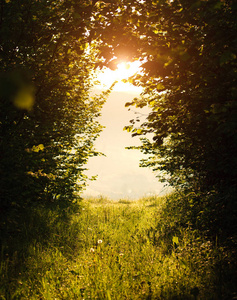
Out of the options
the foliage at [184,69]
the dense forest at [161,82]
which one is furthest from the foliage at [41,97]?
the foliage at [184,69]

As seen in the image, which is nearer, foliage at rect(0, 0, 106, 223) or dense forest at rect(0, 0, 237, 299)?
dense forest at rect(0, 0, 237, 299)

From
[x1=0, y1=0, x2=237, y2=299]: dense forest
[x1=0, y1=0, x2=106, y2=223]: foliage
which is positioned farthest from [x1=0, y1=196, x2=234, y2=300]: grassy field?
[x1=0, y1=0, x2=106, y2=223]: foliage

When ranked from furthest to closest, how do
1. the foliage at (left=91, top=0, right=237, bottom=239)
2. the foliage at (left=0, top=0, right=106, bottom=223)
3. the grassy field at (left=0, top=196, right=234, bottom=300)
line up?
1. the foliage at (left=0, top=0, right=106, bottom=223)
2. the foliage at (left=91, top=0, right=237, bottom=239)
3. the grassy field at (left=0, top=196, right=234, bottom=300)

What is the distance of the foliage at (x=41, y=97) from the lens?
3.84 meters

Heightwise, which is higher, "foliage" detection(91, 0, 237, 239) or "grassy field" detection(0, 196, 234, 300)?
"foliage" detection(91, 0, 237, 239)

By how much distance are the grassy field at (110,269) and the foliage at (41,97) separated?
103 centimetres

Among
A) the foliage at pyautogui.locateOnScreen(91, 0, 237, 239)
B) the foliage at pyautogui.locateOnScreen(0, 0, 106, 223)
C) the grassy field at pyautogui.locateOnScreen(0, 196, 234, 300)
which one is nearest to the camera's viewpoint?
the grassy field at pyautogui.locateOnScreen(0, 196, 234, 300)

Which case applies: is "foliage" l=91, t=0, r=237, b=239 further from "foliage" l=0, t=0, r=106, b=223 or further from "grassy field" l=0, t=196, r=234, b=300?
"grassy field" l=0, t=196, r=234, b=300

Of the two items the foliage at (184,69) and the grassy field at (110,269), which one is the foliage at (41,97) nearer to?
the foliage at (184,69)

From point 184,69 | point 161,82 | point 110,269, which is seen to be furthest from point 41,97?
point 110,269

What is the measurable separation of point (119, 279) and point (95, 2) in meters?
4.32

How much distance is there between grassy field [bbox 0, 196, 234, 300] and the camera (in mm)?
2901

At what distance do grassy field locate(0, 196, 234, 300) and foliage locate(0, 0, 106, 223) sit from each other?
103cm

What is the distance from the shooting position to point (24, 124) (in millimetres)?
5426
